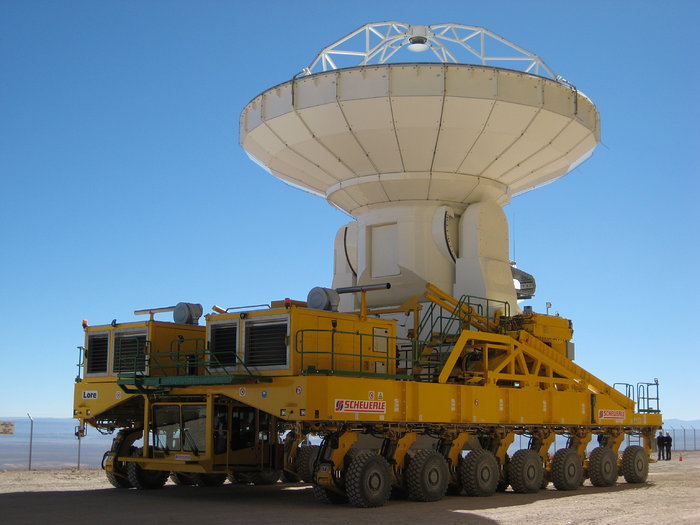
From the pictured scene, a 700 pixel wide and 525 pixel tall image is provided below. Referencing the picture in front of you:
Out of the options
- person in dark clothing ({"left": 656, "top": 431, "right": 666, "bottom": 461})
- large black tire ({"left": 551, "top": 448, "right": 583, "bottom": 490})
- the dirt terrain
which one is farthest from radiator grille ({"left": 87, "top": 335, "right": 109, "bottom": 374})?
person in dark clothing ({"left": 656, "top": 431, "right": 666, "bottom": 461})

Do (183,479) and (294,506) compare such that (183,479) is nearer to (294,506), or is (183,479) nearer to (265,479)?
(265,479)

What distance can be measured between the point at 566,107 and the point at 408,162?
4497 mm

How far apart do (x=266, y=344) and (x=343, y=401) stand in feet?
7.08

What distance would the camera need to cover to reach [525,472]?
21734mm

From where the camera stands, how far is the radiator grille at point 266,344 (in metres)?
18.6

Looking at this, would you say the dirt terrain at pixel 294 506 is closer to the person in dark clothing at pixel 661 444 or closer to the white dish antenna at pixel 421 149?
the white dish antenna at pixel 421 149

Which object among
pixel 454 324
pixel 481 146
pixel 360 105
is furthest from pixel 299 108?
pixel 454 324

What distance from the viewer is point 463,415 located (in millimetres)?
20422

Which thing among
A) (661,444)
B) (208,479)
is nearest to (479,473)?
Result: (208,479)

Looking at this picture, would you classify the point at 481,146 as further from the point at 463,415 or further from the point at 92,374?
the point at 92,374

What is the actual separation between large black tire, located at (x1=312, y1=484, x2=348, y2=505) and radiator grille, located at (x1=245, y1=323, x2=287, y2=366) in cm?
250

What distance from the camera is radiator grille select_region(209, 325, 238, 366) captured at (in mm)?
19531

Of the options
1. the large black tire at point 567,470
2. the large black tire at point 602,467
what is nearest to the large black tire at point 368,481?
the large black tire at point 567,470

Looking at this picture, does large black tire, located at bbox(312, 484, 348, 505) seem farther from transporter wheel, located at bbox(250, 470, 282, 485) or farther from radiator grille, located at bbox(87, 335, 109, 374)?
radiator grille, located at bbox(87, 335, 109, 374)
